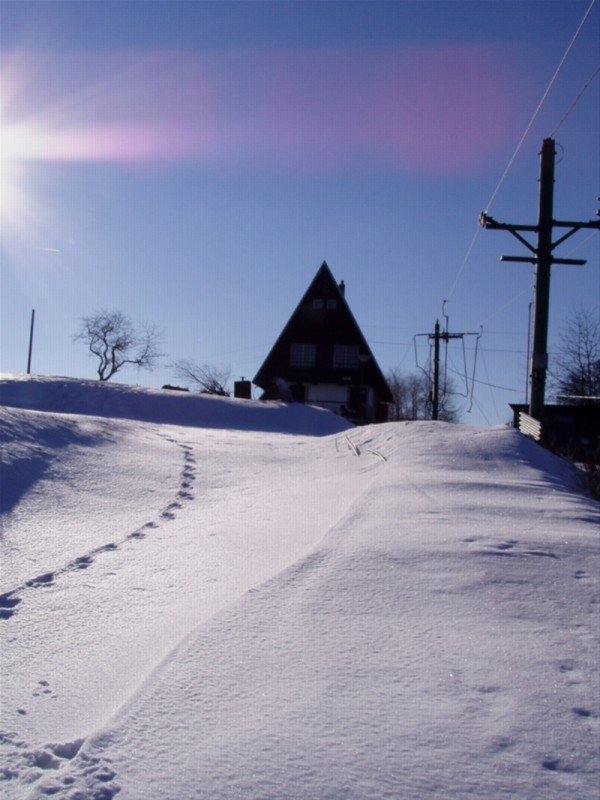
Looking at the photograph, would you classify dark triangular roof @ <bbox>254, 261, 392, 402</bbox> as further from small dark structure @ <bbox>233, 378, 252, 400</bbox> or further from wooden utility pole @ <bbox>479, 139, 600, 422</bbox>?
wooden utility pole @ <bbox>479, 139, 600, 422</bbox>

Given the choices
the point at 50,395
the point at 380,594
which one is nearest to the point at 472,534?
the point at 380,594

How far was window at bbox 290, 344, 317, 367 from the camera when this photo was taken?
43250mm

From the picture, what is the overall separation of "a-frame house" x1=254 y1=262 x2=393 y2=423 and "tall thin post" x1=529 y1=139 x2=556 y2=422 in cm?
2813

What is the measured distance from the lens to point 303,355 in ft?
142

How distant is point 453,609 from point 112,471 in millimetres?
7451

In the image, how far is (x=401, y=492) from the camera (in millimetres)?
8883

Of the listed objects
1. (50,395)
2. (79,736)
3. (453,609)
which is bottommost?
(79,736)

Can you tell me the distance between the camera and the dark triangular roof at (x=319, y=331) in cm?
4306

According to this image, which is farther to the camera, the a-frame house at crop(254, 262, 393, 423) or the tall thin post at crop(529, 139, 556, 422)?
the a-frame house at crop(254, 262, 393, 423)

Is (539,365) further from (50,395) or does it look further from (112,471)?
(50,395)

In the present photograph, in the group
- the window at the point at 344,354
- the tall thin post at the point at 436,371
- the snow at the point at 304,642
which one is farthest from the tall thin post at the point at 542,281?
the window at the point at 344,354

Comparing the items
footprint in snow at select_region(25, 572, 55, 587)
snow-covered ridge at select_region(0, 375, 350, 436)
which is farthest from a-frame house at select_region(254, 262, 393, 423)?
footprint in snow at select_region(25, 572, 55, 587)

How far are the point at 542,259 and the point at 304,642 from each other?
37.7ft

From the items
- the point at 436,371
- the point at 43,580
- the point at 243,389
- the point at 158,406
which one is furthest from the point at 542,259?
the point at 436,371
